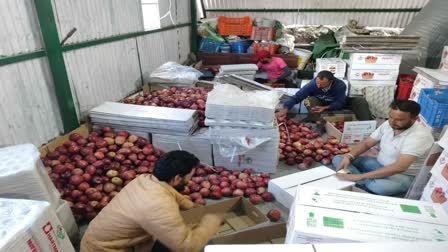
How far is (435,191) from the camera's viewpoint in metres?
1.94

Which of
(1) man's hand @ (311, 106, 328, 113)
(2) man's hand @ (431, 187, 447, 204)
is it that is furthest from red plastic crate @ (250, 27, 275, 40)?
(2) man's hand @ (431, 187, 447, 204)

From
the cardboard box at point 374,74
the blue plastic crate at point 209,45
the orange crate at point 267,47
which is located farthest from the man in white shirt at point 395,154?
the blue plastic crate at point 209,45

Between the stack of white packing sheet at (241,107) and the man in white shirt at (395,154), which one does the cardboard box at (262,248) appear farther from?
the stack of white packing sheet at (241,107)

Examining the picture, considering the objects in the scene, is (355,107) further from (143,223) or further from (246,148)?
(143,223)

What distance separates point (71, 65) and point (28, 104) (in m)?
0.70

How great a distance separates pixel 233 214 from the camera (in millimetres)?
2598

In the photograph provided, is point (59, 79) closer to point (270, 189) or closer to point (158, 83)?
point (158, 83)

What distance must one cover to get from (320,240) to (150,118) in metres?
2.35

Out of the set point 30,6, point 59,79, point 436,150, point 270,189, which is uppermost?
point 30,6

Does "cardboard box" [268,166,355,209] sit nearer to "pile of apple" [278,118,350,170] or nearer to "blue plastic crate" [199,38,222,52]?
"pile of apple" [278,118,350,170]

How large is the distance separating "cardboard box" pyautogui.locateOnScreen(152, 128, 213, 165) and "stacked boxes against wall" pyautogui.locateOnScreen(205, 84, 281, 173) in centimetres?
9

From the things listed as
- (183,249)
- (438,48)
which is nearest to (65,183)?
(183,249)

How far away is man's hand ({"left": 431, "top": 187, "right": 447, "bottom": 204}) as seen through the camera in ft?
6.06

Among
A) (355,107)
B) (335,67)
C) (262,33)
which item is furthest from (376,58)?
(262,33)
